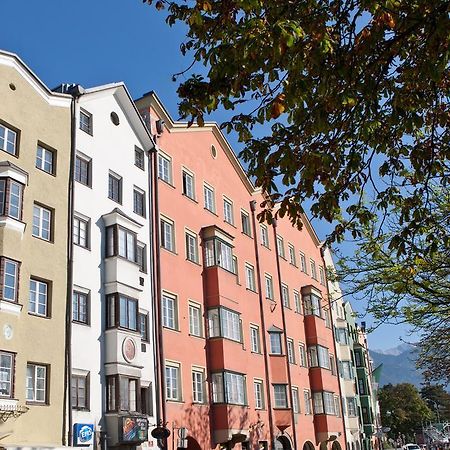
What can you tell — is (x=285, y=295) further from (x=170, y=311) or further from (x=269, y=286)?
(x=170, y=311)

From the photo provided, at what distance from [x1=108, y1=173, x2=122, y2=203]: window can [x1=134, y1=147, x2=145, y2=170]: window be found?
6.85ft

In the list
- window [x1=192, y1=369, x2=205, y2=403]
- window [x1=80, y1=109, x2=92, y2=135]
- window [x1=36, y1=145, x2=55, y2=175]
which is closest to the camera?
window [x1=36, y1=145, x2=55, y2=175]

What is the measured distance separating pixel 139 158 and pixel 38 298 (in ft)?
32.9

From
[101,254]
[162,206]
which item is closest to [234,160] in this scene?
[162,206]

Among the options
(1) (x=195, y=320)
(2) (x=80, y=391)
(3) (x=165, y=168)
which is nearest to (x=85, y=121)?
(3) (x=165, y=168)

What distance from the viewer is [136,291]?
25.9 meters

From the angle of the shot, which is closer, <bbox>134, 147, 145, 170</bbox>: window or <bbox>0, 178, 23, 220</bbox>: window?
<bbox>0, 178, 23, 220</bbox>: window

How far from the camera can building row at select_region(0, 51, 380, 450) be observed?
69.1 feet

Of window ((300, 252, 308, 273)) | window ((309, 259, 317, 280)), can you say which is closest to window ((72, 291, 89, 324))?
window ((300, 252, 308, 273))

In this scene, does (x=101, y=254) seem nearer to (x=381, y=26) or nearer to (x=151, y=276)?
(x=151, y=276)

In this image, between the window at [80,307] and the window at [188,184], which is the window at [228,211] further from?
the window at [80,307]

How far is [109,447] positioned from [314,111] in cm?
1761

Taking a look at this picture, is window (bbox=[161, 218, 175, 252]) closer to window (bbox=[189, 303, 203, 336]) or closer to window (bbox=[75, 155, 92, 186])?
window (bbox=[189, 303, 203, 336])

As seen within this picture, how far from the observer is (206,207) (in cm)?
3425
